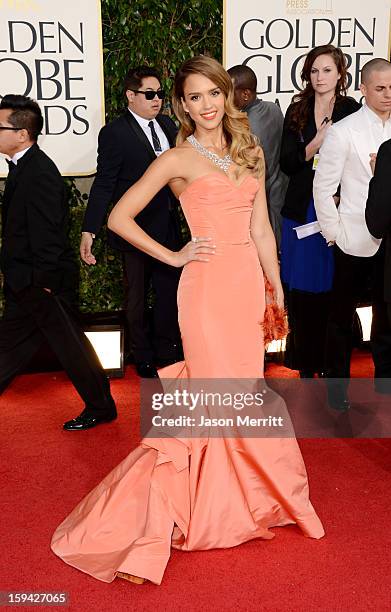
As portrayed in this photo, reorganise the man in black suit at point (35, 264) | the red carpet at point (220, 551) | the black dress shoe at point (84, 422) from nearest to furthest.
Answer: the red carpet at point (220, 551) < the man in black suit at point (35, 264) < the black dress shoe at point (84, 422)

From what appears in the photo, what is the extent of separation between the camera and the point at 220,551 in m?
2.73

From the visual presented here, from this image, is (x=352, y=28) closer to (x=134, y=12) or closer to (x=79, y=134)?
(x=134, y=12)

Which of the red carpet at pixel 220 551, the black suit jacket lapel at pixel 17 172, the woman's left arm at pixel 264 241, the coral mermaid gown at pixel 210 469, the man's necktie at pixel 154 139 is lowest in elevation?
the red carpet at pixel 220 551

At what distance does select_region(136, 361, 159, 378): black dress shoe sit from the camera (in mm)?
4688

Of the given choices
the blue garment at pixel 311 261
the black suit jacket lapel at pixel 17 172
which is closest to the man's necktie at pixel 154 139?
the blue garment at pixel 311 261

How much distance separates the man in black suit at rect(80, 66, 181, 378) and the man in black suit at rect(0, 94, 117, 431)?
29.1 inches

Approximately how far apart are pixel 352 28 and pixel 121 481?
12.3 ft

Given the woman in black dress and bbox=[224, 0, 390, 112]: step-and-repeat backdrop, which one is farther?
bbox=[224, 0, 390, 112]: step-and-repeat backdrop

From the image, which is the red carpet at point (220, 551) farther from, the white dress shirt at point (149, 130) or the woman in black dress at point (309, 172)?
the white dress shirt at point (149, 130)

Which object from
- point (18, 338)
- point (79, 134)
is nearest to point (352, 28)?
point (79, 134)

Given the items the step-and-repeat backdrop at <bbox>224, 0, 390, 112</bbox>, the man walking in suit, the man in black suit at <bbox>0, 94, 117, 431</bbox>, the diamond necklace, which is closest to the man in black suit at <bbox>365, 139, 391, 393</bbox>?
the diamond necklace

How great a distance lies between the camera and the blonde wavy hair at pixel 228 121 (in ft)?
8.88

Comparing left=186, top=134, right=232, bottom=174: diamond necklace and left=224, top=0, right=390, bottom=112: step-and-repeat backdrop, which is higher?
left=224, top=0, right=390, bottom=112: step-and-repeat backdrop

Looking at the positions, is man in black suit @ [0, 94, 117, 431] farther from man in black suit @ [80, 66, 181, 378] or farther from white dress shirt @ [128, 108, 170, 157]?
white dress shirt @ [128, 108, 170, 157]
